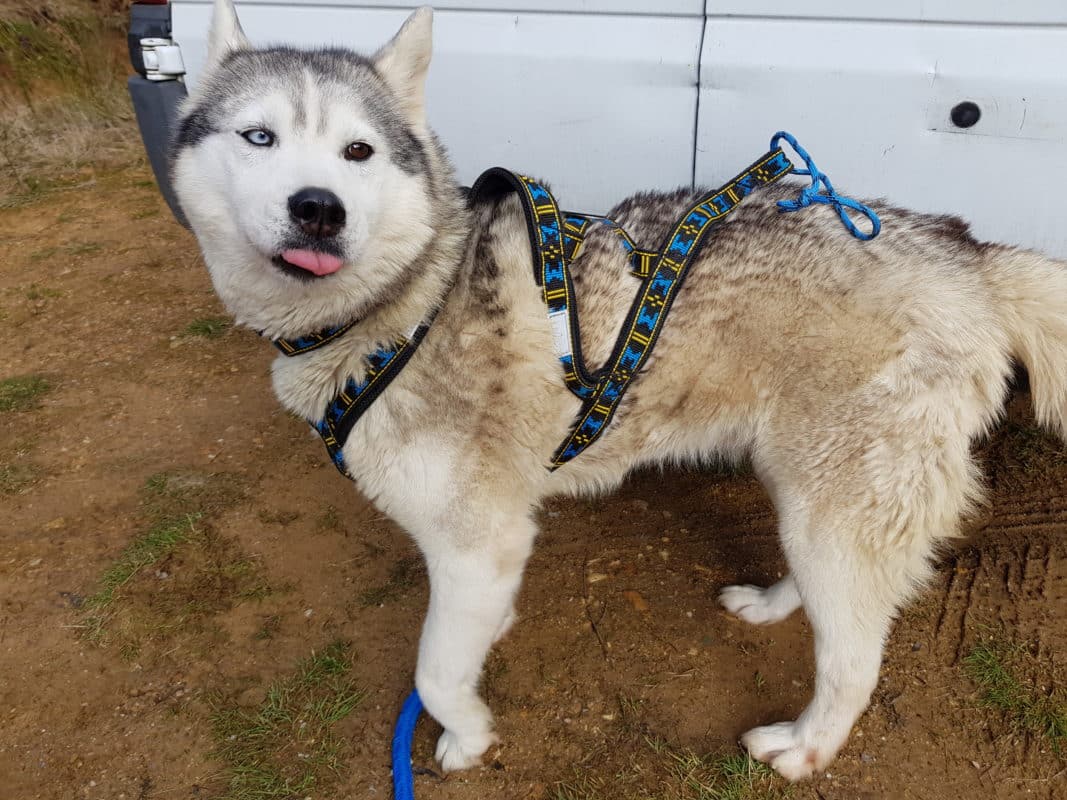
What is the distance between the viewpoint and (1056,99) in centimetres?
229

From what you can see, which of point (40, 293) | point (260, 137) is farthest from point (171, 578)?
point (40, 293)

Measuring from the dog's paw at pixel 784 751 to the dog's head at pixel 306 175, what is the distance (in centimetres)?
191

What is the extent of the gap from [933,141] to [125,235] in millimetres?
6868

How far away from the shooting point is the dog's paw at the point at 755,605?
9.61ft

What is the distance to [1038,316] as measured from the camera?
215 cm

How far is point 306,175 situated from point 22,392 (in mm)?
3708

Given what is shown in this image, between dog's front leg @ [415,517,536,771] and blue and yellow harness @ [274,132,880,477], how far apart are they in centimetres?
46

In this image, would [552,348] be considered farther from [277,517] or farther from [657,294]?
[277,517]

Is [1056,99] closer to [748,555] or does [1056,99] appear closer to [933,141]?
[933,141]

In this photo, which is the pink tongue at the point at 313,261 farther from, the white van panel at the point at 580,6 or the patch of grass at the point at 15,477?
the patch of grass at the point at 15,477

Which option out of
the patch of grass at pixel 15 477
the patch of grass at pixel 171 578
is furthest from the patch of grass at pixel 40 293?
the patch of grass at pixel 171 578

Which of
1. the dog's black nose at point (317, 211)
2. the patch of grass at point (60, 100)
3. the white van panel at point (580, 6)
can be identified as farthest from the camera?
the patch of grass at point (60, 100)

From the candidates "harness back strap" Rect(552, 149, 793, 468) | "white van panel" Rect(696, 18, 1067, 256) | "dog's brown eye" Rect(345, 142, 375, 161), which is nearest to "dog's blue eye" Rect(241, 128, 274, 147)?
"dog's brown eye" Rect(345, 142, 375, 161)

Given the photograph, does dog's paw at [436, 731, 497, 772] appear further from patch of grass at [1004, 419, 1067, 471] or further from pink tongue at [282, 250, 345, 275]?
patch of grass at [1004, 419, 1067, 471]
